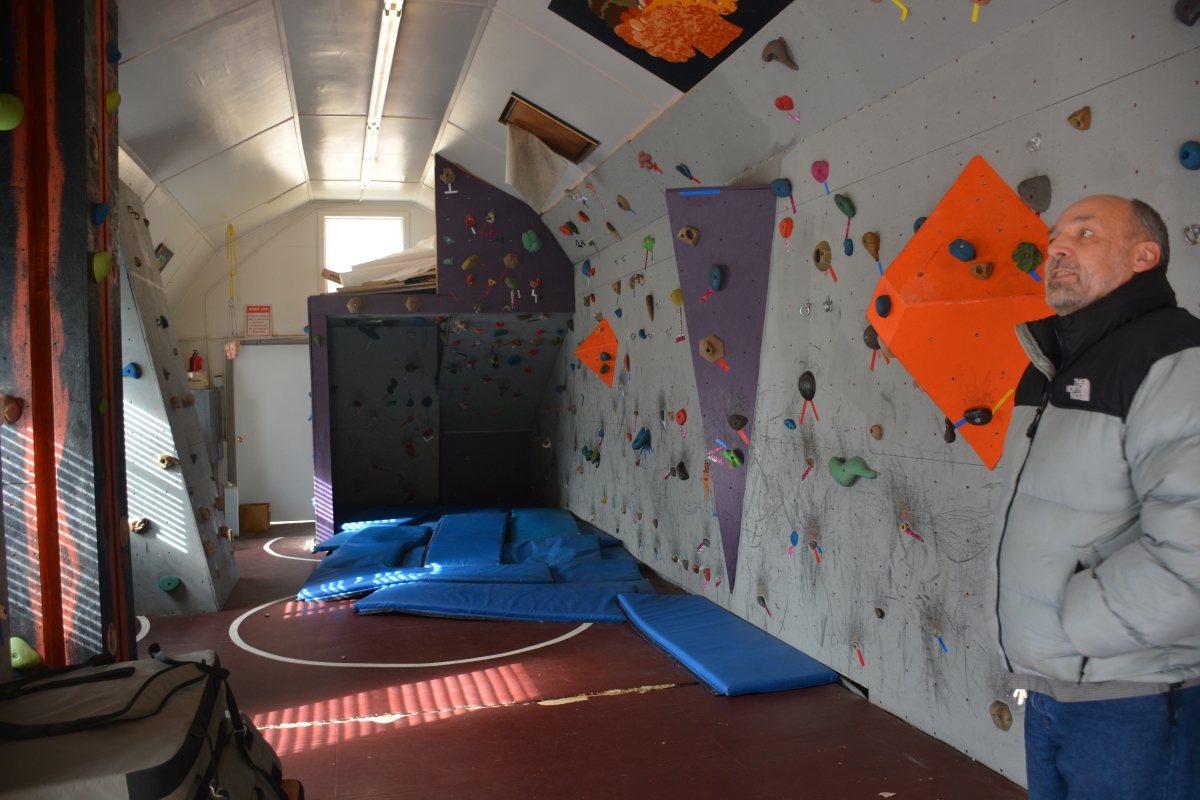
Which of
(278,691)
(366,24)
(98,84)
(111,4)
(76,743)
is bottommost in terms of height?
(278,691)

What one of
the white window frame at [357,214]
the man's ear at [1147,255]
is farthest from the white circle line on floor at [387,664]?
the white window frame at [357,214]

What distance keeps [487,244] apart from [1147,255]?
5.37 m

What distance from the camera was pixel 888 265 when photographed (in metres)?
2.77

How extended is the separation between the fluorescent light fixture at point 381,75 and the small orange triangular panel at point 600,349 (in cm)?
206

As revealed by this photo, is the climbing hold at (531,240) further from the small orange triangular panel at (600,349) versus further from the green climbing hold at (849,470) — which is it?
the green climbing hold at (849,470)

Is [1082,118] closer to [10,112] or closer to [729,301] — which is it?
[729,301]

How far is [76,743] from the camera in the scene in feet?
4.79

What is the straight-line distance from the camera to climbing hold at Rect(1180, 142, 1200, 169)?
175cm

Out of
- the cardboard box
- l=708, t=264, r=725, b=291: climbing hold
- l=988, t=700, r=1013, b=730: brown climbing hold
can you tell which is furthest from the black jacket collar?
the cardboard box

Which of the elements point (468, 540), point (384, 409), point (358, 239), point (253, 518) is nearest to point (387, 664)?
point (468, 540)

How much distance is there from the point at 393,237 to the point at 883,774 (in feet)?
23.5

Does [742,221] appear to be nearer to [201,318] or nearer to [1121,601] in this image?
[1121,601]

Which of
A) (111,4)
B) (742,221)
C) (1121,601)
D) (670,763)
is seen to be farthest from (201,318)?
(1121,601)

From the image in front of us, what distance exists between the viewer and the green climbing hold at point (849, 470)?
2895 mm
